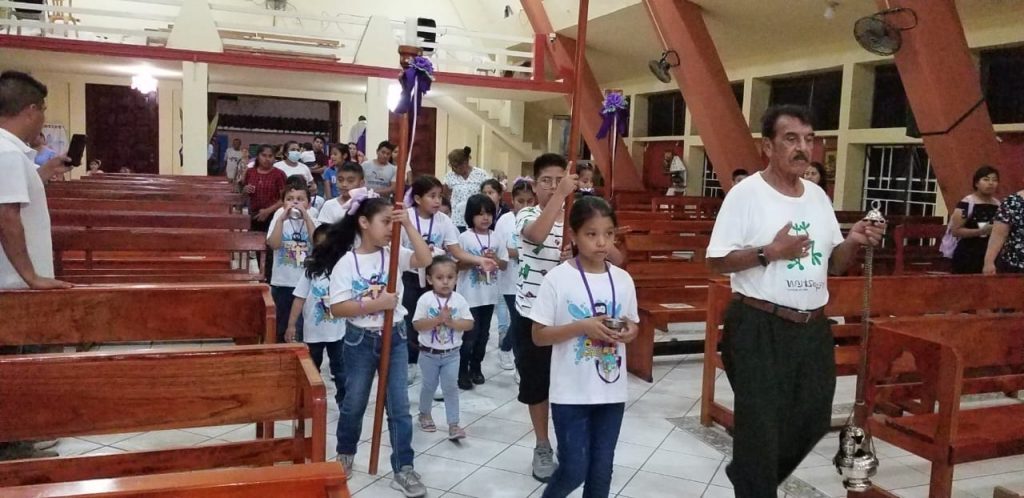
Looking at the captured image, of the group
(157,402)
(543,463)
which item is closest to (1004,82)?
(543,463)

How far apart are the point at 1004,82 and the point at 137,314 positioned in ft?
30.7

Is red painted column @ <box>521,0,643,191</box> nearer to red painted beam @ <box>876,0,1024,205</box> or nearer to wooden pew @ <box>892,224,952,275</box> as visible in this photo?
wooden pew @ <box>892,224,952,275</box>

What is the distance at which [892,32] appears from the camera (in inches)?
275

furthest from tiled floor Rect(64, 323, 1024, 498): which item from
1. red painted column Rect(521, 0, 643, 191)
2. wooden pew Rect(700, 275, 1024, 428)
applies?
red painted column Rect(521, 0, 643, 191)

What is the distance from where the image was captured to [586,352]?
2.77 m

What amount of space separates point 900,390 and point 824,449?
555 mm

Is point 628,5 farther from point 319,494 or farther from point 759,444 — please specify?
point 319,494

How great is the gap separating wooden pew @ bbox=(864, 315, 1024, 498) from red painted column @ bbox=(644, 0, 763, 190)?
22.6 ft

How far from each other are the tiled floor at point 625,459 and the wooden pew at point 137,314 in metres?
0.88

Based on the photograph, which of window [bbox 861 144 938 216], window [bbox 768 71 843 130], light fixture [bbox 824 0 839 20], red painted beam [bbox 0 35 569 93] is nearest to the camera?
light fixture [bbox 824 0 839 20]

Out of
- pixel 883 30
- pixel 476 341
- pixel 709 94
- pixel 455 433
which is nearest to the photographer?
pixel 455 433

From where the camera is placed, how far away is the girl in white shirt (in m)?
2.73

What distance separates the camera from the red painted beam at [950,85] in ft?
22.8

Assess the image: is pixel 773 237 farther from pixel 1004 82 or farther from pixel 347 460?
pixel 1004 82
